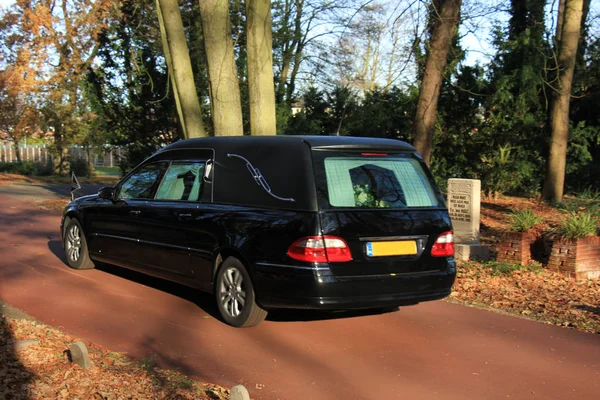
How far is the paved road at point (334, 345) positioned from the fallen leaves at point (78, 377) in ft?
0.94

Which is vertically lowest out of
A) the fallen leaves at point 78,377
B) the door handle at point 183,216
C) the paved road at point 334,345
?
the paved road at point 334,345

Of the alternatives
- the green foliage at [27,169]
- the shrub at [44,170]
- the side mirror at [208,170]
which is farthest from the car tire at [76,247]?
the green foliage at [27,169]

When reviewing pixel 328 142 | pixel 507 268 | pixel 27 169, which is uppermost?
pixel 328 142

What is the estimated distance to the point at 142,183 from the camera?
797 cm

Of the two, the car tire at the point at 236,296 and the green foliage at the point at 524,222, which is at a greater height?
the green foliage at the point at 524,222

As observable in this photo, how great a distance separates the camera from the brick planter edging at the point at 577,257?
8969 millimetres

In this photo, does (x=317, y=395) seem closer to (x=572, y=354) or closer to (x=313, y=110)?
(x=572, y=354)

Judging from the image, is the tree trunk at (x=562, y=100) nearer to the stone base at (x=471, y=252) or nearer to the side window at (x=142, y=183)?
the stone base at (x=471, y=252)

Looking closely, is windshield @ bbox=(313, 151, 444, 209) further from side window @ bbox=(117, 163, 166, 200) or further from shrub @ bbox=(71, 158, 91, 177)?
shrub @ bbox=(71, 158, 91, 177)

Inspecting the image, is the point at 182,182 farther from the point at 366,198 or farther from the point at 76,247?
the point at 76,247

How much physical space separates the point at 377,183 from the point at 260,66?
558cm

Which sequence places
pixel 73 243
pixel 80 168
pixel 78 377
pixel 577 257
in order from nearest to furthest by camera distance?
pixel 78 377
pixel 577 257
pixel 73 243
pixel 80 168

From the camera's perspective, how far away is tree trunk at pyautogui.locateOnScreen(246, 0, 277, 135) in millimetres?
11102

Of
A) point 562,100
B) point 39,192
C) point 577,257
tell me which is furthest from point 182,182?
point 39,192
